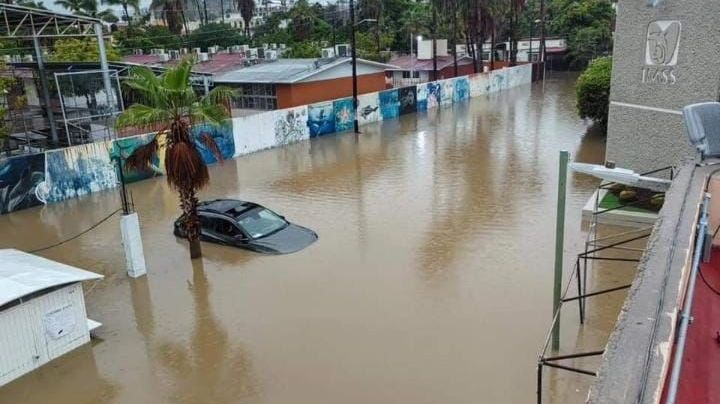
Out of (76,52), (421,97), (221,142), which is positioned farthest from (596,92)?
(76,52)

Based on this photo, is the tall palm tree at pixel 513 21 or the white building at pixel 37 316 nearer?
the white building at pixel 37 316

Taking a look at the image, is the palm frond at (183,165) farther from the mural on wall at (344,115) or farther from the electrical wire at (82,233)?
the mural on wall at (344,115)

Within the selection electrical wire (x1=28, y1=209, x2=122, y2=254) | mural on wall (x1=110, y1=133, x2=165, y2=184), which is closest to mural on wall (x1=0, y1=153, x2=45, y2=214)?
mural on wall (x1=110, y1=133, x2=165, y2=184)

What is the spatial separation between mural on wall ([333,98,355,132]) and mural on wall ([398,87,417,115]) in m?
5.59

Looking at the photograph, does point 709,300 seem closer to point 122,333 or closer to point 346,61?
point 122,333

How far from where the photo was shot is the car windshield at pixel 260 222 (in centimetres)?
1591

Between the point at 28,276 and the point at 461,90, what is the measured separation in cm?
3637

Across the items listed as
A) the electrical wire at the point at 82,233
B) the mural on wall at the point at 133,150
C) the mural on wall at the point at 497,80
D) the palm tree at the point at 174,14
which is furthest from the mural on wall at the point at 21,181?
the palm tree at the point at 174,14

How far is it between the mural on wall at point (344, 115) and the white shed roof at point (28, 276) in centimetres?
2156

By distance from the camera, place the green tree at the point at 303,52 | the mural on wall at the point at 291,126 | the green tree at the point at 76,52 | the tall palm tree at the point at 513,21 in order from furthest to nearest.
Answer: the tall palm tree at the point at 513,21 → the green tree at the point at 303,52 → the green tree at the point at 76,52 → the mural on wall at the point at 291,126

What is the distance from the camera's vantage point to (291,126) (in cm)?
2970

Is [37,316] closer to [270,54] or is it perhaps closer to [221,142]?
[221,142]

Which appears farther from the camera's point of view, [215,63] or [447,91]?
[215,63]

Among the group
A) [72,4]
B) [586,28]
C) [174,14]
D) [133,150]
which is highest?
[72,4]
